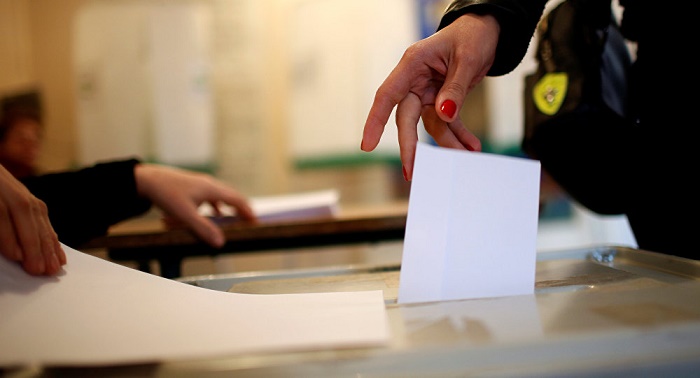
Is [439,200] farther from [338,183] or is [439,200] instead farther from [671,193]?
[338,183]

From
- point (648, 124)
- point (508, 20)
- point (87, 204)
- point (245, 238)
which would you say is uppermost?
point (508, 20)

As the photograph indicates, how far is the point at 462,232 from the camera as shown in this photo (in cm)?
38

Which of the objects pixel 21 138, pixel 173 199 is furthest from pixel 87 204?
pixel 21 138

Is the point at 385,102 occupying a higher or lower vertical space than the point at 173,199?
higher

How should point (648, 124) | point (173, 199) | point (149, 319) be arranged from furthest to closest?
point (173, 199)
point (648, 124)
point (149, 319)

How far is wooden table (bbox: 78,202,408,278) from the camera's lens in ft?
2.65

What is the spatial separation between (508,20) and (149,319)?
1.52 ft

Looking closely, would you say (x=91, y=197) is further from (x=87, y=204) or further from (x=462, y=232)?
(x=462, y=232)

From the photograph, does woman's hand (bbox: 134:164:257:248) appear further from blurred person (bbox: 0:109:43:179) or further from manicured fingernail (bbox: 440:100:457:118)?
blurred person (bbox: 0:109:43:179)

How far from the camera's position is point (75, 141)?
6.33ft

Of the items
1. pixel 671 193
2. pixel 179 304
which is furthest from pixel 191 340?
pixel 671 193

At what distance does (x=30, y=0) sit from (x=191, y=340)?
2.31m

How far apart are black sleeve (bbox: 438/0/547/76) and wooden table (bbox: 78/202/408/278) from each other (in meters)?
0.41

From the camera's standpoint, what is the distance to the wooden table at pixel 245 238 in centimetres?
81
